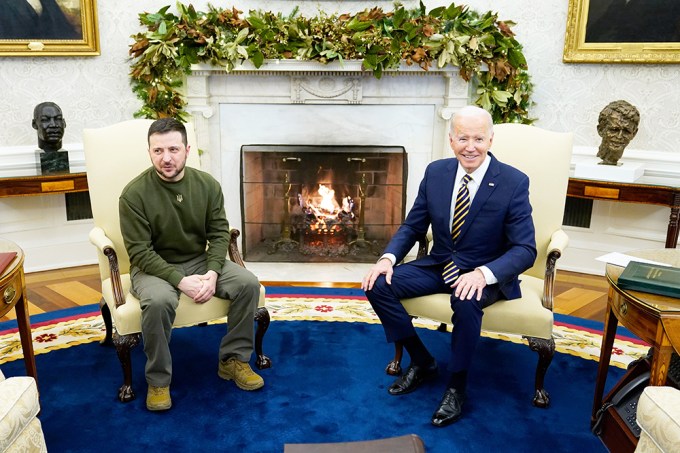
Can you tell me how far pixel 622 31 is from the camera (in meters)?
4.41

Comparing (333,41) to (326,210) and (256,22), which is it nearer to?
(256,22)

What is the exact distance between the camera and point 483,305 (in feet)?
8.82

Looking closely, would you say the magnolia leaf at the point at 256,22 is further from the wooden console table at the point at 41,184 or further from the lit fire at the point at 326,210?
the wooden console table at the point at 41,184

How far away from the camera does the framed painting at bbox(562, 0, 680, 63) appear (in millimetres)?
4301

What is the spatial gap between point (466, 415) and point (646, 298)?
95 centimetres

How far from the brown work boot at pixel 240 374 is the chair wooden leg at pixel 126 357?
1.42ft

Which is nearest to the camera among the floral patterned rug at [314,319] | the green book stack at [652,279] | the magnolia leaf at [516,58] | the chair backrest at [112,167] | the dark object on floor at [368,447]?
the dark object on floor at [368,447]

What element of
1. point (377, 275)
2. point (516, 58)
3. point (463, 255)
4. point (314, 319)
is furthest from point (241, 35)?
point (463, 255)

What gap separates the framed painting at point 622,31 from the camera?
169 inches

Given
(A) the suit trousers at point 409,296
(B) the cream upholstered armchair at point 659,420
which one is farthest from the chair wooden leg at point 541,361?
(B) the cream upholstered armchair at point 659,420

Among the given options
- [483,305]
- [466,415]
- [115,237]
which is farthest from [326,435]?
[115,237]

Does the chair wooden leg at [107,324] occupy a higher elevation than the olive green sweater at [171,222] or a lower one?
lower

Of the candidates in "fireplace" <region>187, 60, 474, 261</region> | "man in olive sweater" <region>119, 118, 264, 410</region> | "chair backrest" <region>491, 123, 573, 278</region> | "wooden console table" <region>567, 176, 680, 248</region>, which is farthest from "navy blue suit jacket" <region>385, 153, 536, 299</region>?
"fireplace" <region>187, 60, 474, 261</region>

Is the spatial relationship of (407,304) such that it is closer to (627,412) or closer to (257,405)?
(257,405)
